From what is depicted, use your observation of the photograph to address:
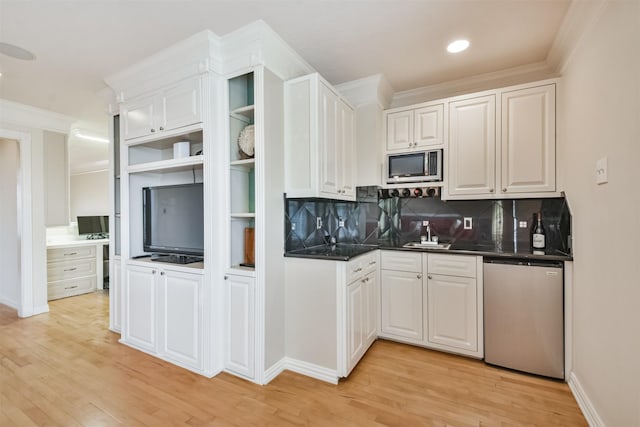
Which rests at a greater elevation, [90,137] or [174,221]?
[90,137]

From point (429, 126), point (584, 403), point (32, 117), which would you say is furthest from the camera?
point (32, 117)

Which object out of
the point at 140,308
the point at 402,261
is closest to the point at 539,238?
the point at 402,261

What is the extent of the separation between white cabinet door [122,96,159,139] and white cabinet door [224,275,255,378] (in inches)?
59.6

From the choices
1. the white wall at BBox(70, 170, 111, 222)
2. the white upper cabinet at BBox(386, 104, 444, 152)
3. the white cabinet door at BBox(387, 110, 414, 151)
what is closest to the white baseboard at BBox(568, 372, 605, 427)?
the white upper cabinet at BBox(386, 104, 444, 152)

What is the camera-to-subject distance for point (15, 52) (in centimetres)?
240

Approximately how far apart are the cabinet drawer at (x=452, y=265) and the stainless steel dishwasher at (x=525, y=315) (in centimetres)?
11

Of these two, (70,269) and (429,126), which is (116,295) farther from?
(429,126)

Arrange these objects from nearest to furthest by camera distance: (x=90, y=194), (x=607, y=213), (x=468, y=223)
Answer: (x=607, y=213) → (x=468, y=223) → (x=90, y=194)

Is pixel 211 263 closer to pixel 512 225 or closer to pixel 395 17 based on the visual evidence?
pixel 395 17

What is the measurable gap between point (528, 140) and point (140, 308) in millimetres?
3656

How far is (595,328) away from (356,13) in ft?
8.02

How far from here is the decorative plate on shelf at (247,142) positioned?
2.29m

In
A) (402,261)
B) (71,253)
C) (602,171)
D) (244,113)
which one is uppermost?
(244,113)

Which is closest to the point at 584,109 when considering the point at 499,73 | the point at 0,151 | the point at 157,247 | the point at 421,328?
the point at 499,73
